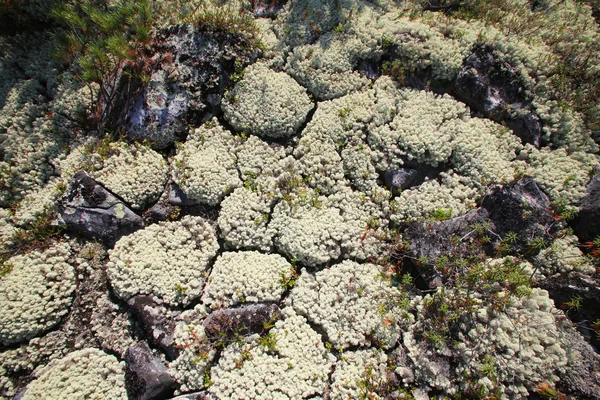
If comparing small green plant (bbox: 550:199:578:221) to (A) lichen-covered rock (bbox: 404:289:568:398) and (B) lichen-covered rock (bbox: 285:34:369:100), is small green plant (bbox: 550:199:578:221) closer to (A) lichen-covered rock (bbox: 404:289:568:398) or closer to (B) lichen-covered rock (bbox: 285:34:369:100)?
(A) lichen-covered rock (bbox: 404:289:568:398)

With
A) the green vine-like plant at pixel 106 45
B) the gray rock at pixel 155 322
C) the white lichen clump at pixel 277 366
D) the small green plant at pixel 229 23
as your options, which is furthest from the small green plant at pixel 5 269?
the small green plant at pixel 229 23

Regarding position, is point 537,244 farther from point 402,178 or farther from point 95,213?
point 95,213

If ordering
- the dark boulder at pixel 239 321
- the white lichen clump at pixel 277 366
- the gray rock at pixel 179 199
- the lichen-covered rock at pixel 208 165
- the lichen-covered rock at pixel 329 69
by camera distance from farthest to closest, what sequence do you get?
1. the lichen-covered rock at pixel 329 69
2. the gray rock at pixel 179 199
3. the lichen-covered rock at pixel 208 165
4. the dark boulder at pixel 239 321
5. the white lichen clump at pixel 277 366

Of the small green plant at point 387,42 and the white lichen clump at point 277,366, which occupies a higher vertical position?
the small green plant at point 387,42

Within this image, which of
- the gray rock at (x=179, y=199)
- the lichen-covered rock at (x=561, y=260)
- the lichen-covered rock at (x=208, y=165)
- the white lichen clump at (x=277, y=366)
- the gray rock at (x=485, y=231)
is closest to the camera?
the white lichen clump at (x=277, y=366)

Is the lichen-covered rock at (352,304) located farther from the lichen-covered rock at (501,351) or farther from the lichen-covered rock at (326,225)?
the lichen-covered rock at (501,351)

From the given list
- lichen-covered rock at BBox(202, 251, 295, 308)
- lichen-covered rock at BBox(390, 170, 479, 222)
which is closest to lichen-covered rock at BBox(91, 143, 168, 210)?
lichen-covered rock at BBox(202, 251, 295, 308)
